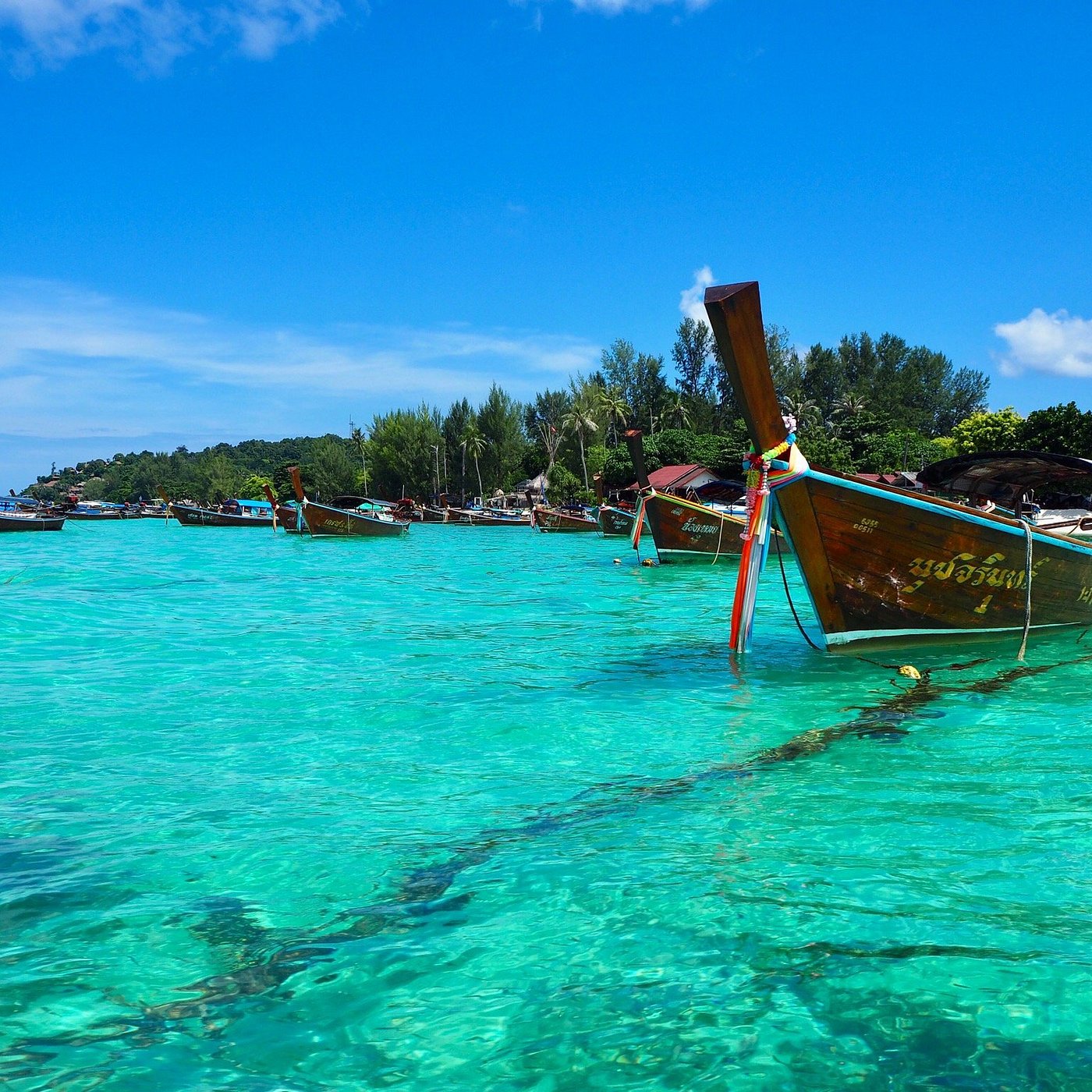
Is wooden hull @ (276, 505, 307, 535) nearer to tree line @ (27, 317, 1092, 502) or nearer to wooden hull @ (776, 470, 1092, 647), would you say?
tree line @ (27, 317, 1092, 502)

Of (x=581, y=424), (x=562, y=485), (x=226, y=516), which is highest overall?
(x=581, y=424)

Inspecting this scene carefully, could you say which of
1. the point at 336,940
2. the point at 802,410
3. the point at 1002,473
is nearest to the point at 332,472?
the point at 802,410

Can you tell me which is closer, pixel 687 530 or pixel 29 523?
pixel 687 530

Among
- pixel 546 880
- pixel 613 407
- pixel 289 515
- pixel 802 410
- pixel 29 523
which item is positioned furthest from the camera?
pixel 613 407

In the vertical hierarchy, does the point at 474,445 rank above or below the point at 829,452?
above

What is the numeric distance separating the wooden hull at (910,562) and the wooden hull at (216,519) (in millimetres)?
65694

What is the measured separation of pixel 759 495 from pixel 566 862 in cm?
544

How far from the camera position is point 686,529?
87.1 feet

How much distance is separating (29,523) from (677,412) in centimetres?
5000

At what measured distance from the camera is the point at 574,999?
330 centimetres

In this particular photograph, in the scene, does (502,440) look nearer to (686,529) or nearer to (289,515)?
(289,515)

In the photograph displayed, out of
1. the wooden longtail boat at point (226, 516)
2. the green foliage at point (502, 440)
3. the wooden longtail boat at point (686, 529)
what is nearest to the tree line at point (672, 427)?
the green foliage at point (502, 440)

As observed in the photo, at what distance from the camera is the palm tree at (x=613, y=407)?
79.2 m

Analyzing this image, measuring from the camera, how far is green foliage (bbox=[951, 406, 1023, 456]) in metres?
56.5
